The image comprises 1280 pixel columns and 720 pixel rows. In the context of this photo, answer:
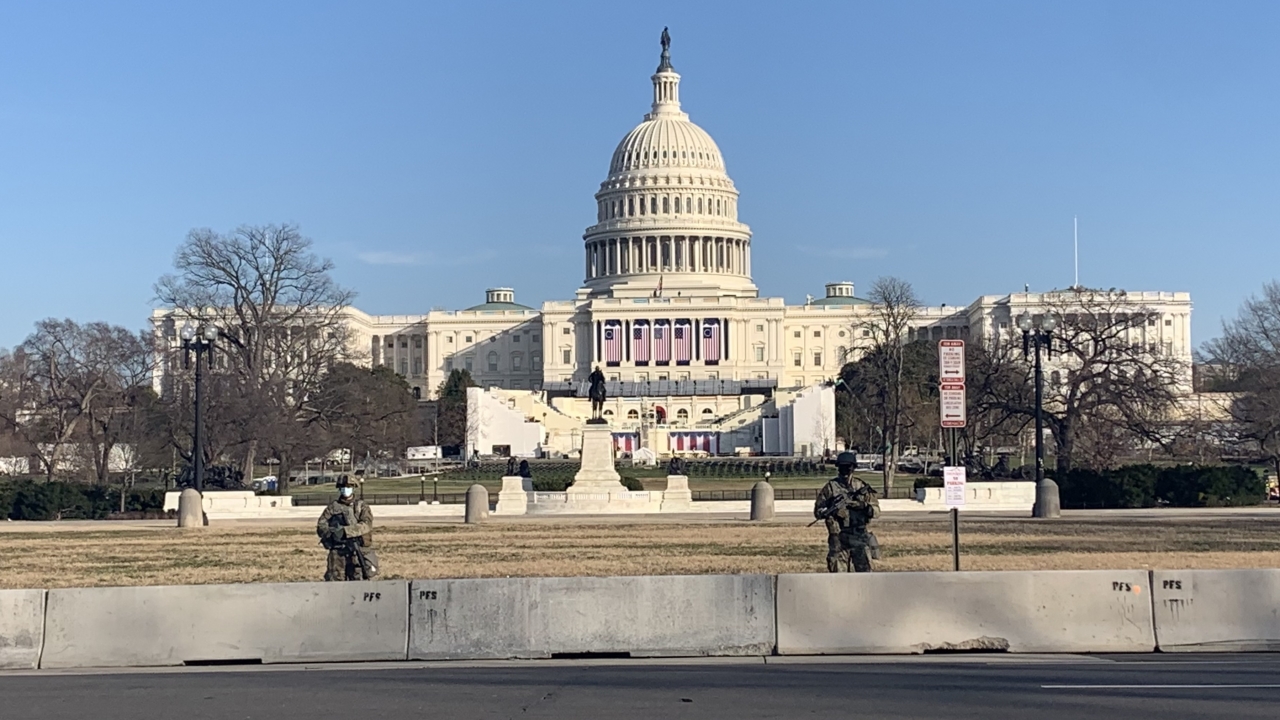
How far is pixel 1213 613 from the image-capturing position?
1727 centimetres

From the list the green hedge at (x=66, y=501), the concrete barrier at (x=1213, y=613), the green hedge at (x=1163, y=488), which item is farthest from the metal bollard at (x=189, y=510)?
the concrete barrier at (x=1213, y=613)

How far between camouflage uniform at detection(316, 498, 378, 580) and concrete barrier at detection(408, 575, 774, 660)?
248 cm

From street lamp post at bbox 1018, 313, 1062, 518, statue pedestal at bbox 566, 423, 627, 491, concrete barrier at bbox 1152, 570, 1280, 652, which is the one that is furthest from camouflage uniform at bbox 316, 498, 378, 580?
statue pedestal at bbox 566, 423, 627, 491

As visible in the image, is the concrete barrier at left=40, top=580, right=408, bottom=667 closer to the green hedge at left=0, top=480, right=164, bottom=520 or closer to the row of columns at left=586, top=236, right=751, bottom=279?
the green hedge at left=0, top=480, right=164, bottom=520

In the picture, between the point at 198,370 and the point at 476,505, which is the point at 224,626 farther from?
the point at 198,370

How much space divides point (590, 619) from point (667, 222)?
165616 mm

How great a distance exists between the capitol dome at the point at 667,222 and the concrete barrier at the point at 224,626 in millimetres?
161468

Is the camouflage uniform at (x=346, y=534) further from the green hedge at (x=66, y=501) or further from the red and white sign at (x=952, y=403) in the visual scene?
the green hedge at (x=66, y=501)

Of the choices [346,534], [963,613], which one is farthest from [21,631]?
[963,613]

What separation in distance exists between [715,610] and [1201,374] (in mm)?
77251

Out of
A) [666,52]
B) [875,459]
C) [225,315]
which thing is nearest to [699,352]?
[666,52]

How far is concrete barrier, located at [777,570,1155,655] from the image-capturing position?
17.2m

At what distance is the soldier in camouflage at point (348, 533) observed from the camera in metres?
19.4

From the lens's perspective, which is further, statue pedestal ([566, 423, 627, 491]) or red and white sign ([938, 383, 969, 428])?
statue pedestal ([566, 423, 627, 491])
